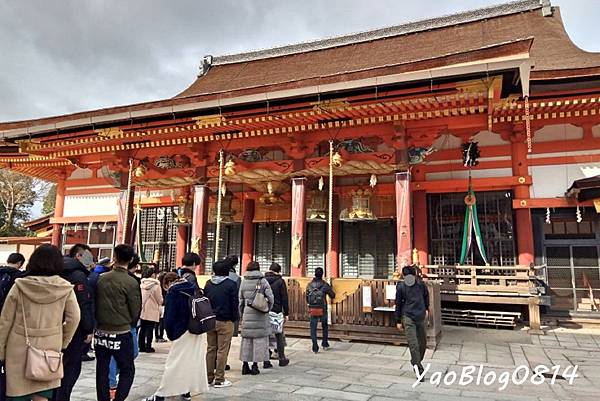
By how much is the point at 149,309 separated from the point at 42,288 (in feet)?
13.7

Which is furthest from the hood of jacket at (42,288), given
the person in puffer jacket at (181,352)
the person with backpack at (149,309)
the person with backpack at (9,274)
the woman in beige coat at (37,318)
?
the person with backpack at (149,309)

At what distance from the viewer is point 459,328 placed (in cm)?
992

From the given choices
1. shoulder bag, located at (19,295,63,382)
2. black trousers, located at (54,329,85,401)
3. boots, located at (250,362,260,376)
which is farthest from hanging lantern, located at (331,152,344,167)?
shoulder bag, located at (19,295,63,382)

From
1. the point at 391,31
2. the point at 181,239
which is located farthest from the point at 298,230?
the point at 391,31

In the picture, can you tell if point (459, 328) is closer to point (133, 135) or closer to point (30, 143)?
point (133, 135)

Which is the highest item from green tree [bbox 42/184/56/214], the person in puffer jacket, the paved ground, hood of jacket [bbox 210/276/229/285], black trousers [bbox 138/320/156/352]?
green tree [bbox 42/184/56/214]

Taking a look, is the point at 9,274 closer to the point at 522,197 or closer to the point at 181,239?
the point at 181,239

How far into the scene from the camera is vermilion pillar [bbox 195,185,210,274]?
10766mm

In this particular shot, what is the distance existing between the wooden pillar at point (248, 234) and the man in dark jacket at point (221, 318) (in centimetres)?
786

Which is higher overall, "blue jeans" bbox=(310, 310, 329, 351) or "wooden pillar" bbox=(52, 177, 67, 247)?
"wooden pillar" bbox=(52, 177, 67, 247)

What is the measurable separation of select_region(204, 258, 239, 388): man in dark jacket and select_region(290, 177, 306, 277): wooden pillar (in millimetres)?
4285

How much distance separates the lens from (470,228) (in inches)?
419

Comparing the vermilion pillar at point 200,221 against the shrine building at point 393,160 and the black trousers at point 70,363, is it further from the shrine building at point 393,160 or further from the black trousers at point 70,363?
the black trousers at point 70,363

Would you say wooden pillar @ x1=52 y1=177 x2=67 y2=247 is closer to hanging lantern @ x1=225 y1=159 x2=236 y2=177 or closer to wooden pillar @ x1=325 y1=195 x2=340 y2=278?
hanging lantern @ x1=225 y1=159 x2=236 y2=177
